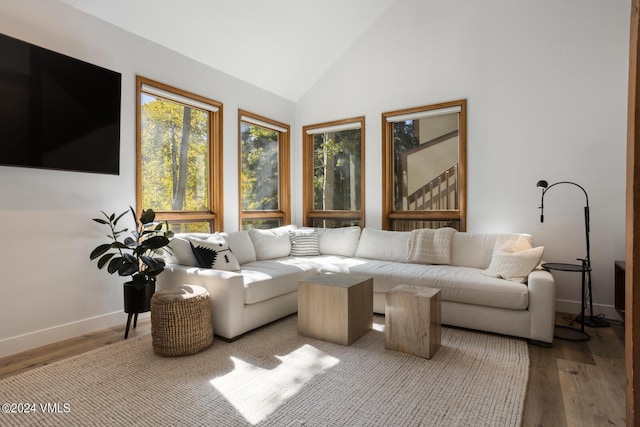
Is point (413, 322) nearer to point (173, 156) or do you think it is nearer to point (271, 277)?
point (271, 277)

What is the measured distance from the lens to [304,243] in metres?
4.55

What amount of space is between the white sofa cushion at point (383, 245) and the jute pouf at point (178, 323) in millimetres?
2218

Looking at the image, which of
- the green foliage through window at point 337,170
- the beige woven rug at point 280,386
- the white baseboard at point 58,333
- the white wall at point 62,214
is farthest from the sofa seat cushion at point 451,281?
the white wall at point 62,214

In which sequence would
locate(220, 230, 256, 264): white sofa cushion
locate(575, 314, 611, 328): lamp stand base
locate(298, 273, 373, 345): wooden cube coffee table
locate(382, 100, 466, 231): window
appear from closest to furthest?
1. locate(298, 273, 373, 345): wooden cube coffee table
2. locate(575, 314, 611, 328): lamp stand base
3. locate(220, 230, 256, 264): white sofa cushion
4. locate(382, 100, 466, 231): window

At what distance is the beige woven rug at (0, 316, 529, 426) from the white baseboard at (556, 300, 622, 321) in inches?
47.7

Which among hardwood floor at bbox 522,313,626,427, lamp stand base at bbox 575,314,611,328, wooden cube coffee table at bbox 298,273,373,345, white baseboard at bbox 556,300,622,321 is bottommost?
hardwood floor at bbox 522,313,626,427

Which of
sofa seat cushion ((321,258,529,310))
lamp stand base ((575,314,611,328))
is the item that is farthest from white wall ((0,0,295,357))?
lamp stand base ((575,314,611,328))

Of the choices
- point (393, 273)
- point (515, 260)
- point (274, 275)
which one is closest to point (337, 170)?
point (393, 273)

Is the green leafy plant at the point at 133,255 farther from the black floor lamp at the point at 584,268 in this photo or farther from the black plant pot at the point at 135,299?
the black floor lamp at the point at 584,268

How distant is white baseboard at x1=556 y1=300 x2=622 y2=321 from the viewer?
3.38m

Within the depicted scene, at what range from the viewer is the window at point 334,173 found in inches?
197

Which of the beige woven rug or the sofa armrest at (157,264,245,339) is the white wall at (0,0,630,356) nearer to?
the beige woven rug

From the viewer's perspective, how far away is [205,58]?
405cm

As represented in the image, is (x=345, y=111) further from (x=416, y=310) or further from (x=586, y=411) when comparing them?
(x=586, y=411)
